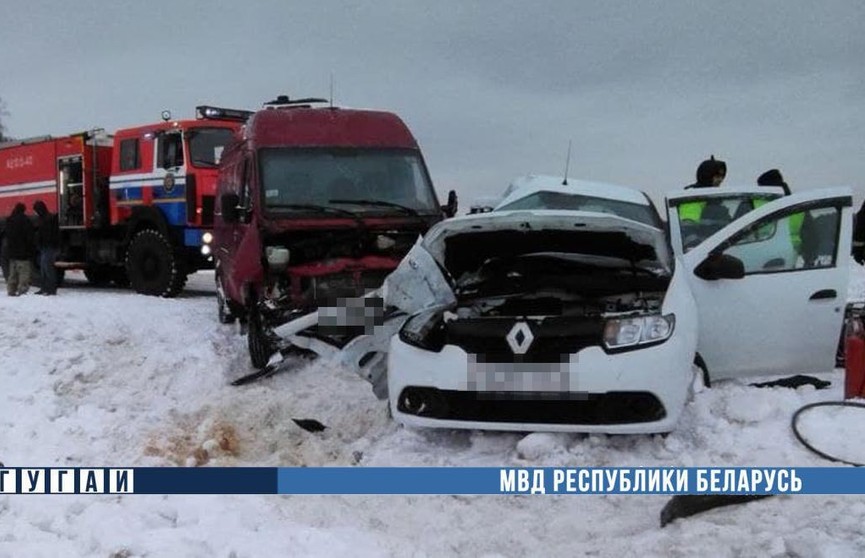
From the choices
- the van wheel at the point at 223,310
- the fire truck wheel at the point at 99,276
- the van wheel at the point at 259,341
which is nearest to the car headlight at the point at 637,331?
the van wheel at the point at 259,341

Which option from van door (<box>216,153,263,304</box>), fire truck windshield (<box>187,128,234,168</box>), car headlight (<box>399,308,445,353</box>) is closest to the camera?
car headlight (<box>399,308,445,353</box>)

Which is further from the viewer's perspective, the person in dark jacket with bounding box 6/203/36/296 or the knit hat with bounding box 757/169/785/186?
the person in dark jacket with bounding box 6/203/36/296

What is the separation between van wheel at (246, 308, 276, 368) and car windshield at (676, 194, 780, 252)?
12.5ft

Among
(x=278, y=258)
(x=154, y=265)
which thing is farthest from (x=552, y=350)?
(x=154, y=265)

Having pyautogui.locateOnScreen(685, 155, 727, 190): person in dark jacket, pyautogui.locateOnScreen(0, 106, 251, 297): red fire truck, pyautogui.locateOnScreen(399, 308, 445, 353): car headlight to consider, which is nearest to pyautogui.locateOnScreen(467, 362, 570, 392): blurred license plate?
pyautogui.locateOnScreen(399, 308, 445, 353): car headlight

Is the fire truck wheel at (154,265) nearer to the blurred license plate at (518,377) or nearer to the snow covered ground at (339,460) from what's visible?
the snow covered ground at (339,460)

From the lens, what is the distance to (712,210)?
7.78m

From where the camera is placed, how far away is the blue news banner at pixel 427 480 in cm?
415

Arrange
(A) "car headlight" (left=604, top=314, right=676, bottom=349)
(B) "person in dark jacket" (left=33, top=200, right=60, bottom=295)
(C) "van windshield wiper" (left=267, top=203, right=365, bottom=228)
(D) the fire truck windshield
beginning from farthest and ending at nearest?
(B) "person in dark jacket" (left=33, top=200, right=60, bottom=295) → (D) the fire truck windshield → (C) "van windshield wiper" (left=267, top=203, right=365, bottom=228) → (A) "car headlight" (left=604, top=314, right=676, bottom=349)

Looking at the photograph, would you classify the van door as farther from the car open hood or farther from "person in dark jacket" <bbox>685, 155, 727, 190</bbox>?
"person in dark jacket" <bbox>685, 155, 727, 190</bbox>

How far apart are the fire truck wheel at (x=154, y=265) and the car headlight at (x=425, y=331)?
8.61 m

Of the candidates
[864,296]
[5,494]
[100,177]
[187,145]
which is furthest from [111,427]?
[100,177]

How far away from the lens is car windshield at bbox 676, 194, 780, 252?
7.72 meters

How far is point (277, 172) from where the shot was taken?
8.11 m
